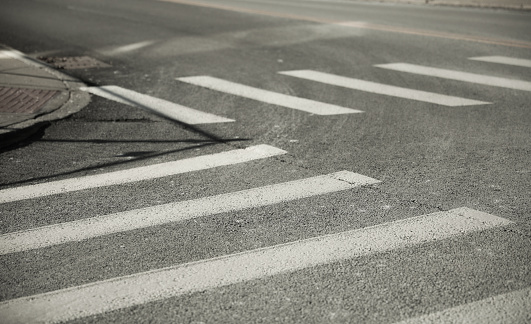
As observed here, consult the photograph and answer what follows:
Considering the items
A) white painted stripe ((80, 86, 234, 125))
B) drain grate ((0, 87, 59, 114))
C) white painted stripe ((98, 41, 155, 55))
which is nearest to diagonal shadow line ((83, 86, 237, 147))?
white painted stripe ((80, 86, 234, 125))

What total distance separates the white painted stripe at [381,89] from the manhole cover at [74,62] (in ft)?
11.8

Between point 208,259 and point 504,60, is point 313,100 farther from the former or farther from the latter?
point 208,259

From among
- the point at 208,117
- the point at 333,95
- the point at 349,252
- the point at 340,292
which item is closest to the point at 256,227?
the point at 349,252

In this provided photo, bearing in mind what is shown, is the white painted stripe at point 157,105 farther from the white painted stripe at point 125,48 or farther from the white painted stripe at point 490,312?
the white painted stripe at point 490,312

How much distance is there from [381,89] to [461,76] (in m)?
1.59

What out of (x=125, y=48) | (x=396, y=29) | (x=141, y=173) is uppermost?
(x=396, y=29)

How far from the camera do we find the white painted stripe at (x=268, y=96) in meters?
9.02

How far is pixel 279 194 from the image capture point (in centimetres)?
595

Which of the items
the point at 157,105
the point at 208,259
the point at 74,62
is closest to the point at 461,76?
the point at 157,105

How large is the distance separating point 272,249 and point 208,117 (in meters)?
4.13

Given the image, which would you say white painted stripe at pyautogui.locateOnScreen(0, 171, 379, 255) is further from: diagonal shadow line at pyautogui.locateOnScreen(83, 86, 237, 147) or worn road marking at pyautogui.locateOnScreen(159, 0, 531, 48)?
worn road marking at pyautogui.locateOnScreen(159, 0, 531, 48)

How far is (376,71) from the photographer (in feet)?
37.6

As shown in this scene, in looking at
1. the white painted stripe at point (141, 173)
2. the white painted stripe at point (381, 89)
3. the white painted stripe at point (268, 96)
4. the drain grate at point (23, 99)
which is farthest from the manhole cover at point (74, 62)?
the white painted stripe at point (141, 173)

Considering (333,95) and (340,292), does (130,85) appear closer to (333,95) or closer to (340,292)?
(333,95)
